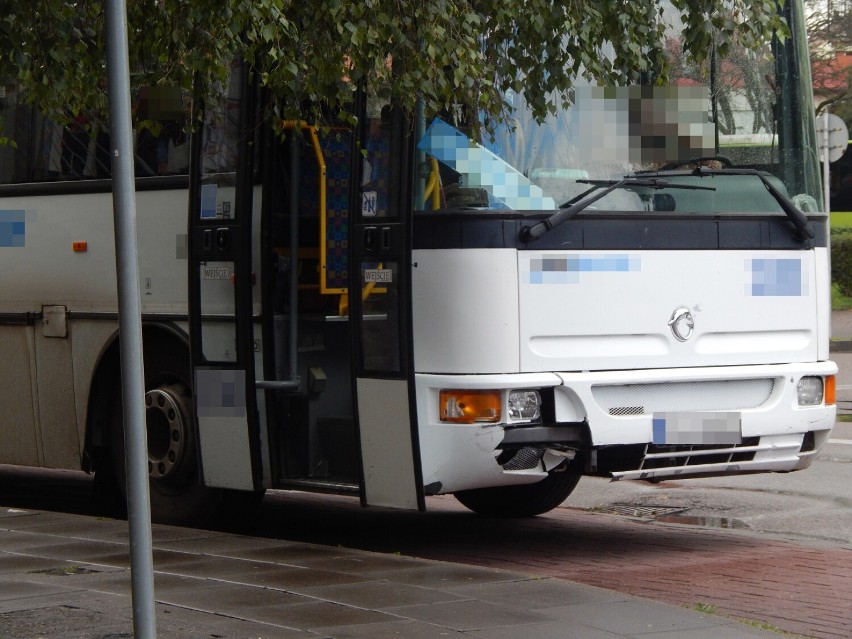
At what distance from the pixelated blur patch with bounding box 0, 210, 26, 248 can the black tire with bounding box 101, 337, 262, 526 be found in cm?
138

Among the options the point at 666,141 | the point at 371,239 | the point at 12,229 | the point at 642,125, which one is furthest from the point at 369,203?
the point at 12,229

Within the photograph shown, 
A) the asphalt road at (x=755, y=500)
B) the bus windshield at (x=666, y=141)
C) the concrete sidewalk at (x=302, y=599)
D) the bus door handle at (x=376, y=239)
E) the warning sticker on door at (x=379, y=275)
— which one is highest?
the bus windshield at (x=666, y=141)

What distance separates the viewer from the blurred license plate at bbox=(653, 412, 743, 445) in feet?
26.6

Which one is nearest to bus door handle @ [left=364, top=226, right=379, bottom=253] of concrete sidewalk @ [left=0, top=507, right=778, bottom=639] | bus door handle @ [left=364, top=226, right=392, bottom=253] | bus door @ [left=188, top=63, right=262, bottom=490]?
bus door handle @ [left=364, top=226, right=392, bottom=253]

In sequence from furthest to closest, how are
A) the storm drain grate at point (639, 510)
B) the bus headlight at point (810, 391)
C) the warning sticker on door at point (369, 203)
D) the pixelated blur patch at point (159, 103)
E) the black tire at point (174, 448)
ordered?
1. the storm drain grate at point (639, 510)
2. the black tire at point (174, 448)
3. the bus headlight at point (810, 391)
4. the warning sticker on door at point (369, 203)
5. the pixelated blur patch at point (159, 103)

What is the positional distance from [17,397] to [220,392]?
6.86 ft

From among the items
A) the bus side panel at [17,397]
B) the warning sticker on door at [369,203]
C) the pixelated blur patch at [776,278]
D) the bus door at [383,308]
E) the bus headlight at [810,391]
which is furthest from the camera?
the bus side panel at [17,397]

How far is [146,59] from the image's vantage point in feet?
24.2

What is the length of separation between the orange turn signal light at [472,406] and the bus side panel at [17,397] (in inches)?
138

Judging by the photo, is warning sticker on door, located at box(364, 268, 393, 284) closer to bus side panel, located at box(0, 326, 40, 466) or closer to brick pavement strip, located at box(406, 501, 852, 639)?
brick pavement strip, located at box(406, 501, 852, 639)

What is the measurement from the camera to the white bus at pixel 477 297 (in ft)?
25.6

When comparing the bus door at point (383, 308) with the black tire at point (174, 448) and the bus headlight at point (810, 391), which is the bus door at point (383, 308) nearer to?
the black tire at point (174, 448)

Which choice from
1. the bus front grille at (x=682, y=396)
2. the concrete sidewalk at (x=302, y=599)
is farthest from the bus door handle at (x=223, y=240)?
the bus front grille at (x=682, y=396)

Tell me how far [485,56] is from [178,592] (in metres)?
2.79
